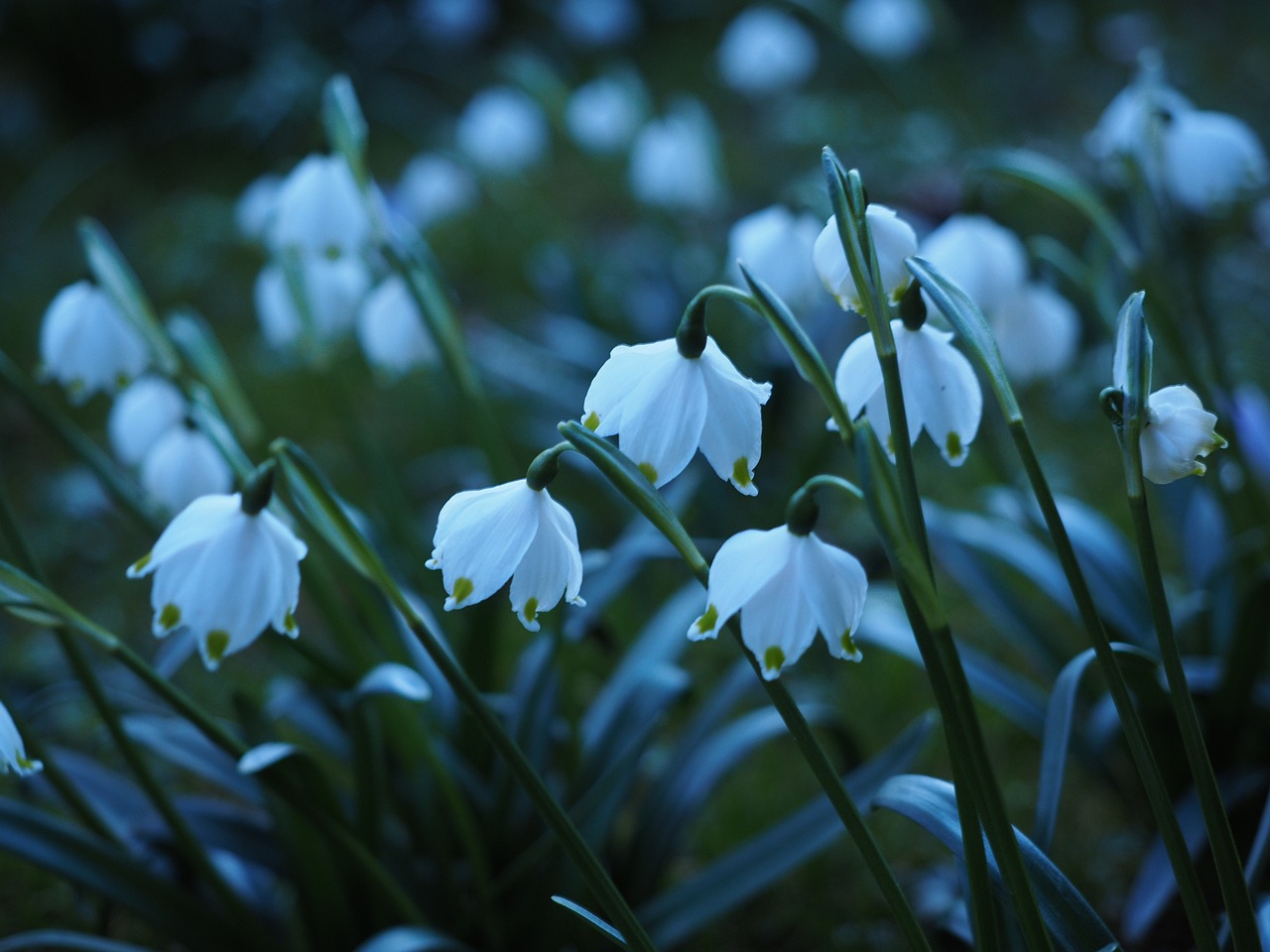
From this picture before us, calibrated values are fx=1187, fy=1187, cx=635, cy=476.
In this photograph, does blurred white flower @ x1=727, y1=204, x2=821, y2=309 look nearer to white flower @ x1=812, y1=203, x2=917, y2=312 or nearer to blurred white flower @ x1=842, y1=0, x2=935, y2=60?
white flower @ x1=812, y1=203, x2=917, y2=312

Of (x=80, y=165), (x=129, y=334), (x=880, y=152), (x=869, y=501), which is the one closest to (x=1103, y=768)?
(x=869, y=501)

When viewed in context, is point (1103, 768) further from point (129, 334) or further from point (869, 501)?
point (129, 334)

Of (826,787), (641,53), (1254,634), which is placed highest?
(641,53)

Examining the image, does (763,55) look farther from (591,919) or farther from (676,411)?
(591,919)

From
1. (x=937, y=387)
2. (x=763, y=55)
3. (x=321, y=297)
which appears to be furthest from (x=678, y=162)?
(x=937, y=387)

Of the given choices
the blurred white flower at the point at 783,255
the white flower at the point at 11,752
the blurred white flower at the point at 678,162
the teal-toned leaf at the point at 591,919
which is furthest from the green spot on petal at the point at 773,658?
the blurred white flower at the point at 678,162
